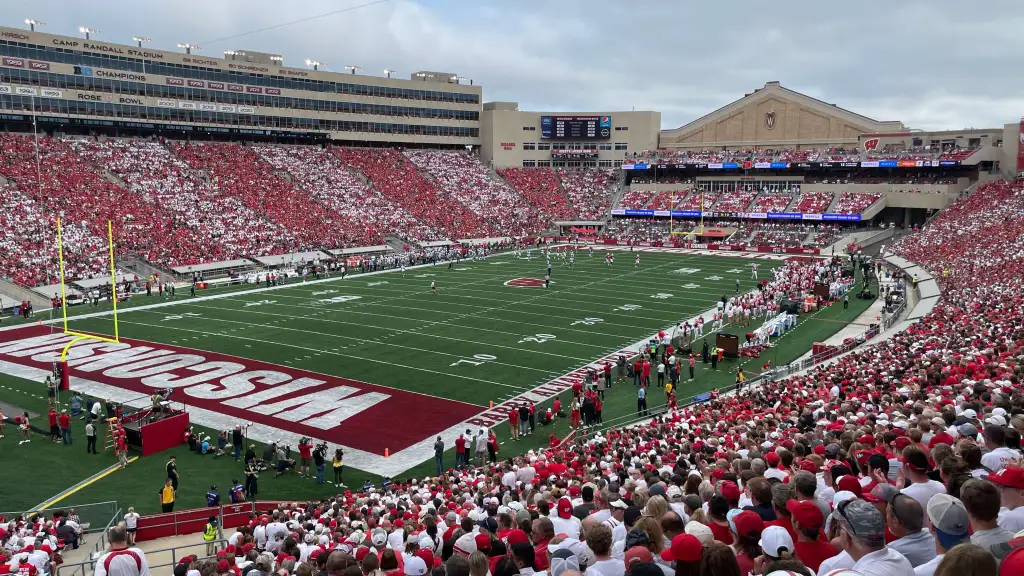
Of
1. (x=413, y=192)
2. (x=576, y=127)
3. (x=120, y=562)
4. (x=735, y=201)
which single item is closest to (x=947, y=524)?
(x=120, y=562)

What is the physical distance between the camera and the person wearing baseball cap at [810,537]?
427cm

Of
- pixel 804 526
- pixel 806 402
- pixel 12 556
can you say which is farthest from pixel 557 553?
pixel 806 402

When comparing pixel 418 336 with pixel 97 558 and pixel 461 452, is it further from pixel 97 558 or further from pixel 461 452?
pixel 97 558

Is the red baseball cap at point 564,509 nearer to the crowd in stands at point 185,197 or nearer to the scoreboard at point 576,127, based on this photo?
the crowd in stands at point 185,197

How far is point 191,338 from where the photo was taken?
2852 cm

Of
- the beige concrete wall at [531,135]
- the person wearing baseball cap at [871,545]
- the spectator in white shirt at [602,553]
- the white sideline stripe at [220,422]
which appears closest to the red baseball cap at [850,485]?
the person wearing baseball cap at [871,545]

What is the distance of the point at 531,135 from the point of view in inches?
3477

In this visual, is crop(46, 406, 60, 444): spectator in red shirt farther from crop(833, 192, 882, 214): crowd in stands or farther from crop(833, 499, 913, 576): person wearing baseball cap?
crop(833, 192, 882, 214): crowd in stands

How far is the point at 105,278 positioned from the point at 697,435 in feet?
126

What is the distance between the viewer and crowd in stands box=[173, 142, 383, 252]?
5497cm

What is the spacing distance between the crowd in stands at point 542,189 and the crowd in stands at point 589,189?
3.49ft

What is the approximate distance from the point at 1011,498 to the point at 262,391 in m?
20.6

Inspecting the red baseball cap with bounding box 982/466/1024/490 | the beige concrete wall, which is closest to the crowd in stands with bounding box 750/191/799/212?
the beige concrete wall

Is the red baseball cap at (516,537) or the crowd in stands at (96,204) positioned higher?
the crowd in stands at (96,204)
